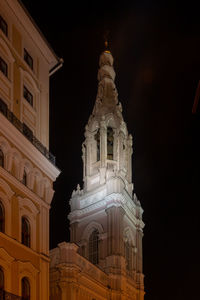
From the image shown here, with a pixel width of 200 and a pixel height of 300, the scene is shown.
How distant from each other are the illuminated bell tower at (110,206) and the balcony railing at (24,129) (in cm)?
2329

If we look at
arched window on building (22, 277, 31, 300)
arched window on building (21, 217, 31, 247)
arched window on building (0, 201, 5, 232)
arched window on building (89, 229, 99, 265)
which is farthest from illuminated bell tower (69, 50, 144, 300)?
arched window on building (0, 201, 5, 232)

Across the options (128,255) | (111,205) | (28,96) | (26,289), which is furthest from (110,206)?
(26,289)

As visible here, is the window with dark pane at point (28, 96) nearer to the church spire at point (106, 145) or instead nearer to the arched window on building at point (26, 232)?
the arched window on building at point (26, 232)

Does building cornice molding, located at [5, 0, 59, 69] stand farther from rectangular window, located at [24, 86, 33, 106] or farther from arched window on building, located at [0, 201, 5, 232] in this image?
arched window on building, located at [0, 201, 5, 232]

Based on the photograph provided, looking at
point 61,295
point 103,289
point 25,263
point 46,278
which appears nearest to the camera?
point 25,263

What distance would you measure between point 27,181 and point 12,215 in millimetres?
2404

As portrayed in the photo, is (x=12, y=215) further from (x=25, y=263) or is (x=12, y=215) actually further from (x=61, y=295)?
(x=61, y=295)

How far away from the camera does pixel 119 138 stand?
56094 mm

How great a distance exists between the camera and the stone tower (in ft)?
162

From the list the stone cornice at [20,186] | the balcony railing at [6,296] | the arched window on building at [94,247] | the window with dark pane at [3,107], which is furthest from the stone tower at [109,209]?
the window with dark pane at [3,107]

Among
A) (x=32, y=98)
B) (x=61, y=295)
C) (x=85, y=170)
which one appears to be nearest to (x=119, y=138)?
(x=85, y=170)

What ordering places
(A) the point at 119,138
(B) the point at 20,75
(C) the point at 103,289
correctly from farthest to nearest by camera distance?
1. (A) the point at 119,138
2. (C) the point at 103,289
3. (B) the point at 20,75

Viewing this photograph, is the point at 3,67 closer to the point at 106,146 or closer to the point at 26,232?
the point at 26,232

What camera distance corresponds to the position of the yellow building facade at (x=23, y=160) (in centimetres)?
2377
